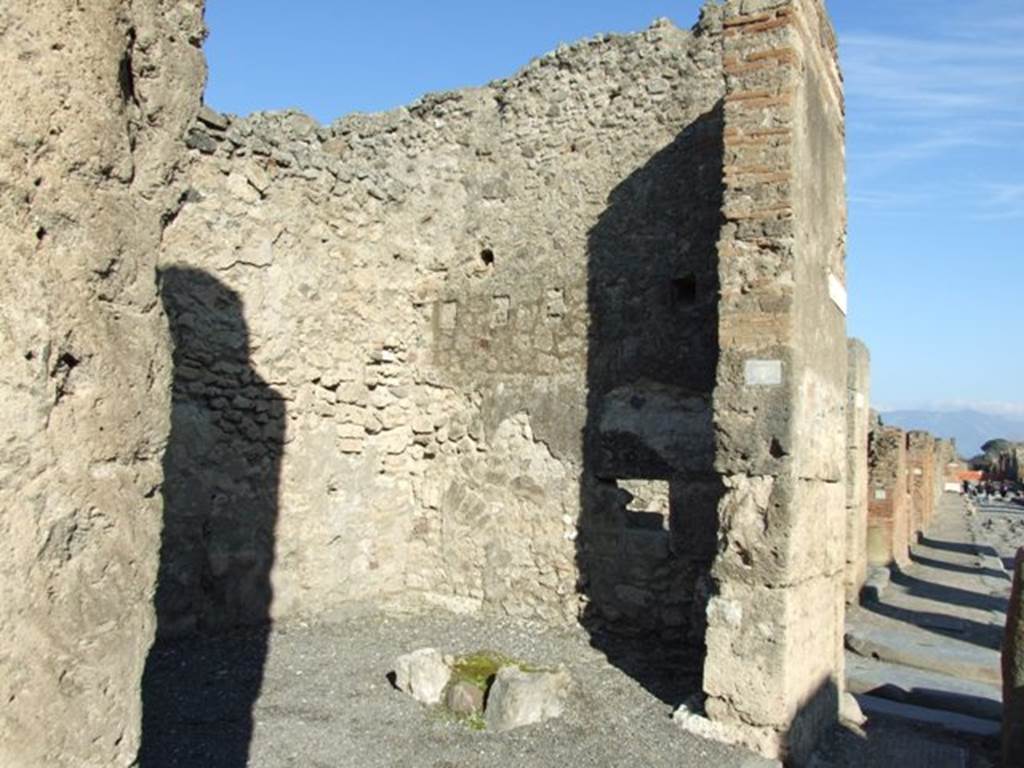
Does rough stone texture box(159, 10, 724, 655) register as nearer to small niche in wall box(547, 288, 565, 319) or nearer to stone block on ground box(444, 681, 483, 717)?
small niche in wall box(547, 288, 565, 319)

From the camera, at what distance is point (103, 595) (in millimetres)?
1708

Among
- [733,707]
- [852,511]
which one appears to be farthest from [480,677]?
[852,511]

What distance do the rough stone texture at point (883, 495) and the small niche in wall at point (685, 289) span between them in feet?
24.4

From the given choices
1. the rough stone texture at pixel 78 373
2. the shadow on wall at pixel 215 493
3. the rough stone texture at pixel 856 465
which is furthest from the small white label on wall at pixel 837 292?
the rough stone texture at pixel 78 373

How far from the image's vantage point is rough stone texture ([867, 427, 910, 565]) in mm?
12258

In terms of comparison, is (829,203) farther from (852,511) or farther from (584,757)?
(852,511)

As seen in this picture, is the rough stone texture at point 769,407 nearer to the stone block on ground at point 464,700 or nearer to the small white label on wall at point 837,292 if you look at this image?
the small white label on wall at point 837,292

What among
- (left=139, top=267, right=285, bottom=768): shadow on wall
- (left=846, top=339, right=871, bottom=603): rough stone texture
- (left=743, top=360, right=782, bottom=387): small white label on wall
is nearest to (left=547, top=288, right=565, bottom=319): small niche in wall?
(left=139, top=267, right=285, bottom=768): shadow on wall

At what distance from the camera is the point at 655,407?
6.12m

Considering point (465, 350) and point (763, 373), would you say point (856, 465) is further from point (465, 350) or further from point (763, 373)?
point (763, 373)

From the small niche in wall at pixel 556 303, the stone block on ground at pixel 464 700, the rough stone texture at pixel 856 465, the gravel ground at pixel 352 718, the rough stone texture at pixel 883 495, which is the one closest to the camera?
the gravel ground at pixel 352 718

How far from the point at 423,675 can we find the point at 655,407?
2.41 meters

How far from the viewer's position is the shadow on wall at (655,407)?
5.84 meters

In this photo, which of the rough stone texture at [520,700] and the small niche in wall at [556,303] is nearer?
the rough stone texture at [520,700]
